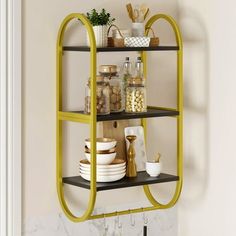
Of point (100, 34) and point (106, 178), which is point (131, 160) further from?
point (100, 34)

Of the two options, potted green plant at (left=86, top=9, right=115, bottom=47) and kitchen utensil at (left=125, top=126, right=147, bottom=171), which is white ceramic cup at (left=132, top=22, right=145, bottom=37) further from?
kitchen utensil at (left=125, top=126, right=147, bottom=171)

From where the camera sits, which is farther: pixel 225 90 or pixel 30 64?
pixel 225 90

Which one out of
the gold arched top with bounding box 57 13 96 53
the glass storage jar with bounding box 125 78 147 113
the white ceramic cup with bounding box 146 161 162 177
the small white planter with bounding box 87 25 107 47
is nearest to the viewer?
the gold arched top with bounding box 57 13 96 53

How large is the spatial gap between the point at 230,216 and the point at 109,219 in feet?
1.74

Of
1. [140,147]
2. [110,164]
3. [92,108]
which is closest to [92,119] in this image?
[92,108]

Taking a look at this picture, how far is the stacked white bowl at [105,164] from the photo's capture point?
2561mm

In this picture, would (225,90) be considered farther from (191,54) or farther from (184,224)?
(184,224)

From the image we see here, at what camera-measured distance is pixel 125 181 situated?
264cm

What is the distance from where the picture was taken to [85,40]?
2.73 m

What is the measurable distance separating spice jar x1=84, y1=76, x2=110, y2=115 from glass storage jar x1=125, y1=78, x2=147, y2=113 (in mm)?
118

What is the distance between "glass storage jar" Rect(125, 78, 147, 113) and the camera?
2.65m
